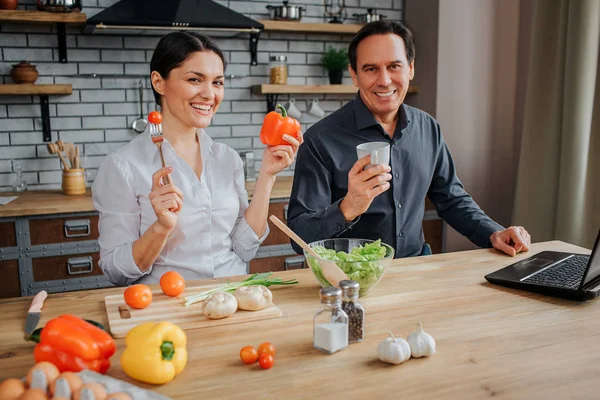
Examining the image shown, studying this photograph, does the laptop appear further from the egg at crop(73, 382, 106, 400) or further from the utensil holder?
the utensil holder

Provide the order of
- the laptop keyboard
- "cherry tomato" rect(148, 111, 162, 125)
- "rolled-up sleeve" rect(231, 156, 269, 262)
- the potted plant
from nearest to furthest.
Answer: the laptop keyboard, "cherry tomato" rect(148, 111, 162, 125), "rolled-up sleeve" rect(231, 156, 269, 262), the potted plant

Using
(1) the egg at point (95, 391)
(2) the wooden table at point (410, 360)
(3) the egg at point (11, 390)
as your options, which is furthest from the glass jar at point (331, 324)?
(3) the egg at point (11, 390)

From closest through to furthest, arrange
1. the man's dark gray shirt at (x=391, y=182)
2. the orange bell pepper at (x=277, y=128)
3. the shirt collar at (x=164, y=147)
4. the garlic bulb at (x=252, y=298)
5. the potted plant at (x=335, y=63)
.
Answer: the garlic bulb at (x=252, y=298) < the orange bell pepper at (x=277, y=128) < the shirt collar at (x=164, y=147) < the man's dark gray shirt at (x=391, y=182) < the potted plant at (x=335, y=63)

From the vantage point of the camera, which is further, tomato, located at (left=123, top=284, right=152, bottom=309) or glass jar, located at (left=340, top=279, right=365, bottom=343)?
tomato, located at (left=123, top=284, right=152, bottom=309)

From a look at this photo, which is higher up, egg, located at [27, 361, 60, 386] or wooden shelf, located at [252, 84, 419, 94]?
wooden shelf, located at [252, 84, 419, 94]

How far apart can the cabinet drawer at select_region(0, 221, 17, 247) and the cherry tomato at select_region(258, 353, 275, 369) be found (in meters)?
2.45

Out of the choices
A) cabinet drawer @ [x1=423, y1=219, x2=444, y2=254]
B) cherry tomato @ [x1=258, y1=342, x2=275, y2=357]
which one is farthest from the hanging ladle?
cherry tomato @ [x1=258, y1=342, x2=275, y2=357]

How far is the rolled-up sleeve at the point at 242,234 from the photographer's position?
227cm

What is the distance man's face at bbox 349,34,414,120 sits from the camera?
2.48 metres

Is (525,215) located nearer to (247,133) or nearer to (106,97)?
(247,133)

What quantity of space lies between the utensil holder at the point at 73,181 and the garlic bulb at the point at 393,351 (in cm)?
278

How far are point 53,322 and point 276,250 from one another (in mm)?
2530

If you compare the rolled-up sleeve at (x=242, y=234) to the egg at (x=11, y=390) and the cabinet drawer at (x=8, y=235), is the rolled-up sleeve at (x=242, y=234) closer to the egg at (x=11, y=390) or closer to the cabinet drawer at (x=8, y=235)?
the egg at (x=11, y=390)

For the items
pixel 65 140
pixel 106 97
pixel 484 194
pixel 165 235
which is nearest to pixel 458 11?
pixel 484 194
